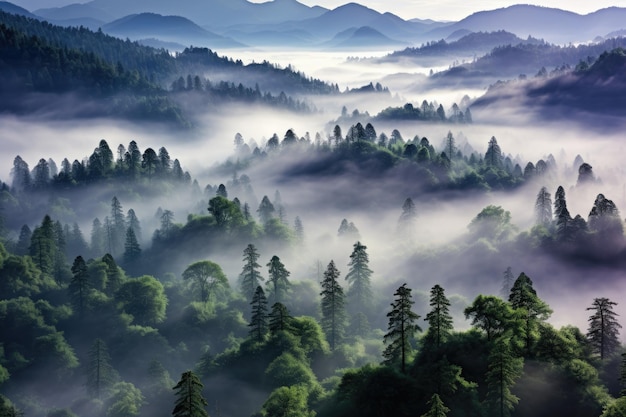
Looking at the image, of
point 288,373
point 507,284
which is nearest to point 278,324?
point 288,373

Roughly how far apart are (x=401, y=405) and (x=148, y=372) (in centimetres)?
5086

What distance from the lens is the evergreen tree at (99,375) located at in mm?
97375

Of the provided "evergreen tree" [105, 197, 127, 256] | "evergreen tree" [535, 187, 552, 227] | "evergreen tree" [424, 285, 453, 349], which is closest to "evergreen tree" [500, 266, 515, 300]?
"evergreen tree" [535, 187, 552, 227]

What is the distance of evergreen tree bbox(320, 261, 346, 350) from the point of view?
107938 mm

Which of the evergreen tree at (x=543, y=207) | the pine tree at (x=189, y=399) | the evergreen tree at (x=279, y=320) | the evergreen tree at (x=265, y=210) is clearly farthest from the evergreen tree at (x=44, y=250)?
the evergreen tree at (x=543, y=207)

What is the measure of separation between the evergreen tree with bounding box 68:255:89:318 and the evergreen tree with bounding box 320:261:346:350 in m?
50.5

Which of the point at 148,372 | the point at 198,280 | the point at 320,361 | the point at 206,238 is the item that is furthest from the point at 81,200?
the point at 320,361

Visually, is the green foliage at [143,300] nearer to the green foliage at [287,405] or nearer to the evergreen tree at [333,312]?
the evergreen tree at [333,312]

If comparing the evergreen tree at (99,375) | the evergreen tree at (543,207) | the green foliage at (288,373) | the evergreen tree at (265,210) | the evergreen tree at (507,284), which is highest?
the evergreen tree at (543,207)

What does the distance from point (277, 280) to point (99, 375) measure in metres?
41.9

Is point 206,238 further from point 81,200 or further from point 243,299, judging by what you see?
point 81,200

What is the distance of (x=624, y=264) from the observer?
442ft

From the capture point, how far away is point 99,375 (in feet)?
321

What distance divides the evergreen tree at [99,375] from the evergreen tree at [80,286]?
22.9 metres
